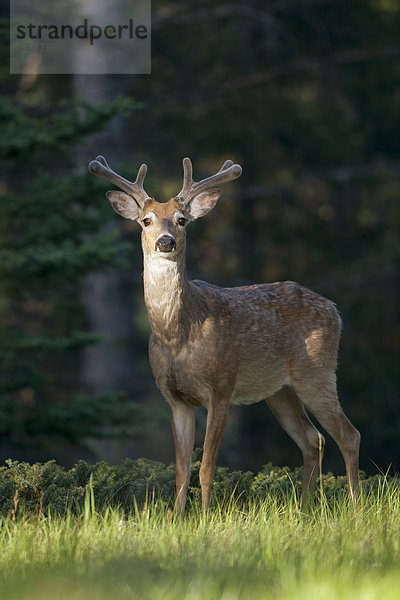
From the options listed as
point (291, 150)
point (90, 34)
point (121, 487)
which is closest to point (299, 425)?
point (121, 487)

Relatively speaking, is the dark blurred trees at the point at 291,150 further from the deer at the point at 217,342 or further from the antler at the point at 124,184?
the antler at the point at 124,184

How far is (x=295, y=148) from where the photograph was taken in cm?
1992

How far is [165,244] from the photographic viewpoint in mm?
6789

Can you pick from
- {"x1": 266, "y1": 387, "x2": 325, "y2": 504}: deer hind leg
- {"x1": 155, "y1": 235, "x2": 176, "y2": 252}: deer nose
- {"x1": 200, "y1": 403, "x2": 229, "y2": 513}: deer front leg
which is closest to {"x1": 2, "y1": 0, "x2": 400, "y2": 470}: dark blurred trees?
{"x1": 266, "y1": 387, "x2": 325, "y2": 504}: deer hind leg

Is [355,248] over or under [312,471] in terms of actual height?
over

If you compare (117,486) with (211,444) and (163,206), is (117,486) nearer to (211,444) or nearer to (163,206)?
(211,444)

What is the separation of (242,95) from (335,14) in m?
2.06

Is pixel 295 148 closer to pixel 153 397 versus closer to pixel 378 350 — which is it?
pixel 378 350

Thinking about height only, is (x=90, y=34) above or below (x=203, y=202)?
above

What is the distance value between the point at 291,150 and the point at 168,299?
13.2 metres

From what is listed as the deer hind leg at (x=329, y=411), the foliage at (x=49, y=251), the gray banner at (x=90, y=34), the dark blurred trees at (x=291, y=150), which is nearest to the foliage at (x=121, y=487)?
the deer hind leg at (x=329, y=411)

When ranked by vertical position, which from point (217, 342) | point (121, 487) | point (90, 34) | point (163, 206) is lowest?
point (121, 487)

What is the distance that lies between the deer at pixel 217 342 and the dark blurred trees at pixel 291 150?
9247 millimetres

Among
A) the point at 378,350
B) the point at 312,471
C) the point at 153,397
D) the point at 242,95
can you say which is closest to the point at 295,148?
the point at 242,95
